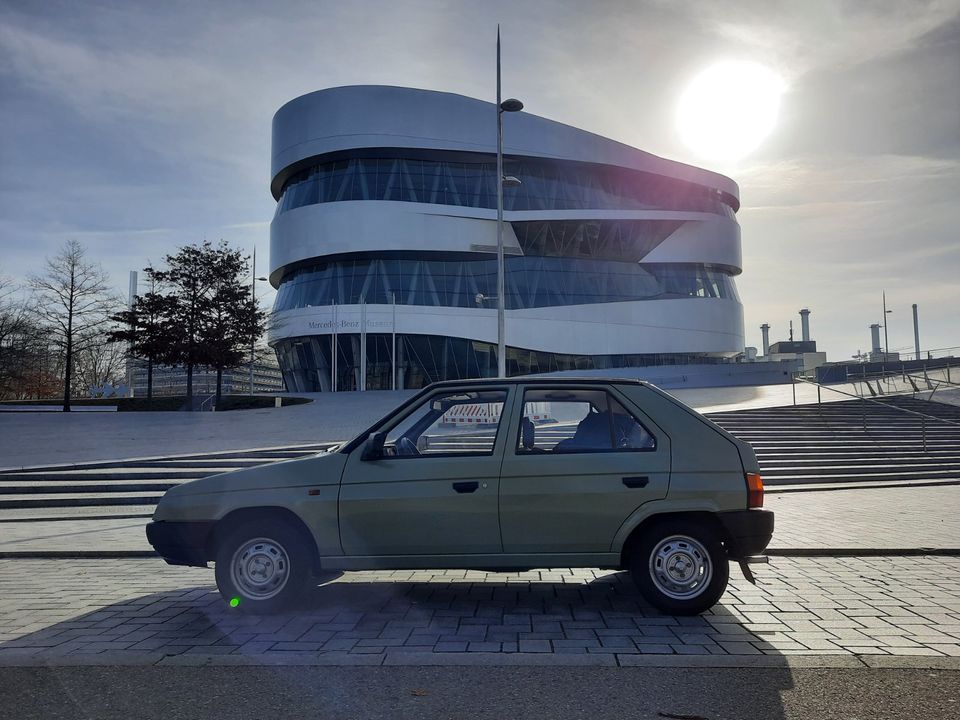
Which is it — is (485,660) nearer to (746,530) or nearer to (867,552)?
(746,530)

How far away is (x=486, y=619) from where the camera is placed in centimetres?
Result: 516

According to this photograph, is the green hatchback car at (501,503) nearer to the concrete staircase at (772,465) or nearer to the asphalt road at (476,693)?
the asphalt road at (476,693)

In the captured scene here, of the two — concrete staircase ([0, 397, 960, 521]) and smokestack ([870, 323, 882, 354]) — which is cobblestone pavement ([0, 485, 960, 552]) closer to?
concrete staircase ([0, 397, 960, 521])

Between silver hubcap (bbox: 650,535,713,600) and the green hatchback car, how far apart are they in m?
0.01

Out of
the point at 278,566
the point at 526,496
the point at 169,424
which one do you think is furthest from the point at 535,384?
the point at 169,424

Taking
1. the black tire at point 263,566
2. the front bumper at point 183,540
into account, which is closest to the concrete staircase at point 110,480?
the front bumper at point 183,540

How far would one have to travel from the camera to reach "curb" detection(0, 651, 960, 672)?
13.3ft

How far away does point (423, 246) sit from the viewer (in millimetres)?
44312

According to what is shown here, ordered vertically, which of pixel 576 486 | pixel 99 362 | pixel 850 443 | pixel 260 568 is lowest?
pixel 260 568

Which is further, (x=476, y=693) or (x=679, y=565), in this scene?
(x=679, y=565)

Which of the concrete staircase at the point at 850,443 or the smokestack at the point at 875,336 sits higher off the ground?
the smokestack at the point at 875,336

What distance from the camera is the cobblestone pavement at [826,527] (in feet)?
25.2

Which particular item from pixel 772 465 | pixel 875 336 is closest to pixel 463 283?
pixel 772 465

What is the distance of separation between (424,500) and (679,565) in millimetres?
1909
